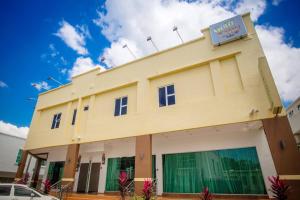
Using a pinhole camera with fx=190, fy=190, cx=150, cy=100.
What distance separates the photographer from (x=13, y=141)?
2458 centimetres

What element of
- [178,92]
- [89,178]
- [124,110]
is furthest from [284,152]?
[89,178]

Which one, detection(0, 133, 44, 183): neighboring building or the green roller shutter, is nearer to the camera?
the green roller shutter

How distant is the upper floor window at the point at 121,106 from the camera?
44.5 ft

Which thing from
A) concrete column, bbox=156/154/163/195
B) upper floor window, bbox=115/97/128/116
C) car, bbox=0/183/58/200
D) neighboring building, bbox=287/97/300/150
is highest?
neighboring building, bbox=287/97/300/150

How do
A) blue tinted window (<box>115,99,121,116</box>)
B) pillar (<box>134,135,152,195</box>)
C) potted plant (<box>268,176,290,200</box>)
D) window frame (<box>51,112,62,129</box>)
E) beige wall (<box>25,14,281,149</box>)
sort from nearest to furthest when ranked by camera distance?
potted plant (<box>268,176,290,200</box>) → beige wall (<box>25,14,281,149</box>) → pillar (<box>134,135,152,195</box>) → blue tinted window (<box>115,99,121,116</box>) → window frame (<box>51,112,62,129</box>)

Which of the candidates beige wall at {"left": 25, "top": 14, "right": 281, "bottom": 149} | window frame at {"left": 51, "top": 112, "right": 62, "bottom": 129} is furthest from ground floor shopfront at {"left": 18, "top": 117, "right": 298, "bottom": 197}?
window frame at {"left": 51, "top": 112, "right": 62, "bottom": 129}

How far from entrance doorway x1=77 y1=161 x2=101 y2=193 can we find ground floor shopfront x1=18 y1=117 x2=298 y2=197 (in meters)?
0.41

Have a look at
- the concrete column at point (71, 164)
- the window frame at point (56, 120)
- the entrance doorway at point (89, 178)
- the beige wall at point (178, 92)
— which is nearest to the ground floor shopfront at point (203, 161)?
the entrance doorway at point (89, 178)

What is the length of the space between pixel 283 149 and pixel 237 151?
3.07 m

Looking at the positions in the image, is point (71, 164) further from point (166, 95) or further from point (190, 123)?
point (190, 123)

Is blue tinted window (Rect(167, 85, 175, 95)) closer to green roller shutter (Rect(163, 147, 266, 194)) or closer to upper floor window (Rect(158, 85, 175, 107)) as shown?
upper floor window (Rect(158, 85, 175, 107))

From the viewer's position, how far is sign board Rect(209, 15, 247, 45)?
35.4ft

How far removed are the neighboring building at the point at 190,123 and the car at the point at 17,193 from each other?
3754 mm

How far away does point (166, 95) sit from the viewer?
1223cm
